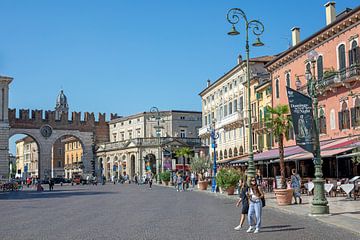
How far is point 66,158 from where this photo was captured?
107 metres

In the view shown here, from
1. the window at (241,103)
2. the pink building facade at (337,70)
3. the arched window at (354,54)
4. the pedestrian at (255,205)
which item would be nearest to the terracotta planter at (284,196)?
the pink building facade at (337,70)

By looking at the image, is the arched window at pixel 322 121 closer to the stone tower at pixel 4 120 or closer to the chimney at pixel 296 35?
the chimney at pixel 296 35

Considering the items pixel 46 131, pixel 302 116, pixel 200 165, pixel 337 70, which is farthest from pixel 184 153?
pixel 302 116

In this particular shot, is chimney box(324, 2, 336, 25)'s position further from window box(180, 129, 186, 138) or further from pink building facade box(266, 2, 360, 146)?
window box(180, 129, 186, 138)

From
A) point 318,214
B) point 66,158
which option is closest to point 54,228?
point 318,214

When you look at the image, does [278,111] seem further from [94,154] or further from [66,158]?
[66,158]

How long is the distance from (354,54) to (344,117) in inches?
162

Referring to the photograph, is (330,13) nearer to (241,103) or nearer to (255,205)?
(241,103)

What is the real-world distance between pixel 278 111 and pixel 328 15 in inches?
347

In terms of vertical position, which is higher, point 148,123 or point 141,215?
point 148,123

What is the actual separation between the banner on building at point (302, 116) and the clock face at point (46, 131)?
65185 mm

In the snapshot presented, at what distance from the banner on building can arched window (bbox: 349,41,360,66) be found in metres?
13.6

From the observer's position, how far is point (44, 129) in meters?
77.4

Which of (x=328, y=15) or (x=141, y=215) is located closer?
(x=141, y=215)
